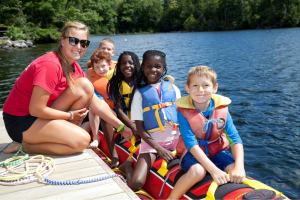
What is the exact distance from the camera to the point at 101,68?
4062 millimetres

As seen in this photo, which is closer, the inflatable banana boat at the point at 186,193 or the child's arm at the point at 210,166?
the inflatable banana boat at the point at 186,193

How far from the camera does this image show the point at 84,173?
255 centimetres

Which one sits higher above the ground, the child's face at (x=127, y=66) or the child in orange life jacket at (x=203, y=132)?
the child's face at (x=127, y=66)

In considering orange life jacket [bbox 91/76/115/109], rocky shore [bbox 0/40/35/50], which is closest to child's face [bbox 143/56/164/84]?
orange life jacket [bbox 91/76/115/109]

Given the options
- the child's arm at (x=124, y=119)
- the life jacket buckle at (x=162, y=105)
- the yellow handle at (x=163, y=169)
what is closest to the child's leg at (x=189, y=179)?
the yellow handle at (x=163, y=169)

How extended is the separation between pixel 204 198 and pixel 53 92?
1.80 metres

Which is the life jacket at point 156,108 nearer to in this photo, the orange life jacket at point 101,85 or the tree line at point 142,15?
the orange life jacket at point 101,85

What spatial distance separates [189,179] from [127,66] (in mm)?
1805

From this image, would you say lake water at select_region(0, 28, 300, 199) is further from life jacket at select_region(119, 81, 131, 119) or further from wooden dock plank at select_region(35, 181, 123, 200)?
wooden dock plank at select_region(35, 181, 123, 200)

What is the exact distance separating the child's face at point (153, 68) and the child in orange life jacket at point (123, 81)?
57 cm

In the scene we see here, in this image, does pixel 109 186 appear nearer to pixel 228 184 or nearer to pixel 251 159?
pixel 228 184

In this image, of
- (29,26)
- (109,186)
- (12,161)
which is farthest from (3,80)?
(29,26)

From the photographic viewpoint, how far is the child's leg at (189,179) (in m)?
2.15

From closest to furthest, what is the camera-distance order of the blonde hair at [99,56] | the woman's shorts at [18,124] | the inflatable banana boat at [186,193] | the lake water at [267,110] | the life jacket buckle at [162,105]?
1. the inflatable banana boat at [186,193]
2. the woman's shorts at [18,124]
3. the life jacket buckle at [162,105]
4. the blonde hair at [99,56]
5. the lake water at [267,110]
